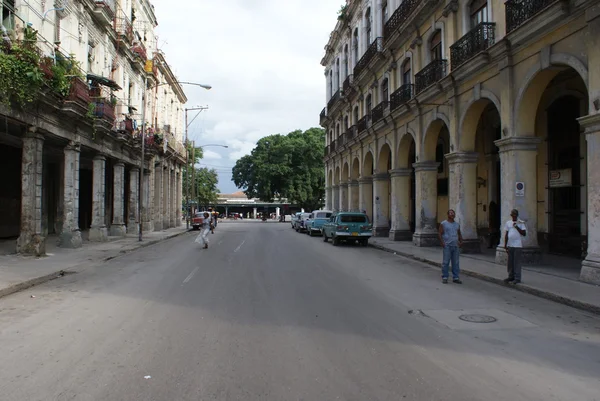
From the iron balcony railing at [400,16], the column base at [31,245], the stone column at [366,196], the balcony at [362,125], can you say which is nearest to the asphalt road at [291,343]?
the column base at [31,245]

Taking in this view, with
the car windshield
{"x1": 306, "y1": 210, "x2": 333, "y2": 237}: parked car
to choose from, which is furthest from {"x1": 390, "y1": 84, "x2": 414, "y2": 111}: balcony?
{"x1": 306, "y1": 210, "x2": 333, "y2": 237}: parked car

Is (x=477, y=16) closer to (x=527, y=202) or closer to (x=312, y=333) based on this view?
(x=527, y=202)

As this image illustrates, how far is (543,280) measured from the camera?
10273 mm

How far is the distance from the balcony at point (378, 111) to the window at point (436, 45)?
4.78 m

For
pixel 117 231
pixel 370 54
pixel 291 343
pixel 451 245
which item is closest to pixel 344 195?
pixel 370 54

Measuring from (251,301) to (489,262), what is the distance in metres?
8.84

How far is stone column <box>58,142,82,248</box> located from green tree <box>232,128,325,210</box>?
40.9m

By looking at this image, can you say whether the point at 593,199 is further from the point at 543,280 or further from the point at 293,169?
the point at 293,169

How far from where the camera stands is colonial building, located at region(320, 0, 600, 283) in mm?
10836

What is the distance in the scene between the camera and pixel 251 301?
8.16 metres

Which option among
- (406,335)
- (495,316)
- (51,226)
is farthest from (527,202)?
(51,226)

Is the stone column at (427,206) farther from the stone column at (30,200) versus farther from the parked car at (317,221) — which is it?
the stone column at (30,200)

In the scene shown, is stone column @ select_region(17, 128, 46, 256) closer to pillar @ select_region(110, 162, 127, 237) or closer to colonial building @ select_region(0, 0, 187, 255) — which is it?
colonial building @ select_region(0, 0, 187, 255)

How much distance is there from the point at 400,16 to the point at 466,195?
10.5 m
